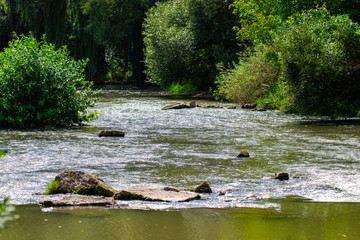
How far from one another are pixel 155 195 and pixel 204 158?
13.3 feet

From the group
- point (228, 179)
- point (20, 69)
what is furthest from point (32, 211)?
point (20, 69)

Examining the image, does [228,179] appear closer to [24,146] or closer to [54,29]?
[24,146]

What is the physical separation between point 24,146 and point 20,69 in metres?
5.43

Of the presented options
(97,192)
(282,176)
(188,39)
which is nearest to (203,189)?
(97,192)

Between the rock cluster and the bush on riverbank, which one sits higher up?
the bush on riverbank

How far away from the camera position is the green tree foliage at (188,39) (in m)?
37.6

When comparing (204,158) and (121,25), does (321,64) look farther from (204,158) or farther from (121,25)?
(121,25)

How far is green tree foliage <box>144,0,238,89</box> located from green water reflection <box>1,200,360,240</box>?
31.4m

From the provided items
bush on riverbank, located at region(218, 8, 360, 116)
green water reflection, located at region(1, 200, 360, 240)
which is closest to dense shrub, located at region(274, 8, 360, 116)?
bush on riverbank, located at region(218, 8, 360, 116)

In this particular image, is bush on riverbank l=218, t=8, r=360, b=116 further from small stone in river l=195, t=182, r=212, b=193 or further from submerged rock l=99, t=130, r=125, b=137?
small stone in river l=195, t=182, r=212, b=193

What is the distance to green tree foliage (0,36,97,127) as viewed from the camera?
1747 cm

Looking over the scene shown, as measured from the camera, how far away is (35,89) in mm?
17656

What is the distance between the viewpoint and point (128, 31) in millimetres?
48750

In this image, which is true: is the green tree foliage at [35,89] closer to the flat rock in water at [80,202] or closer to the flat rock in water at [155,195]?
the flat rock in water at [155,195]
